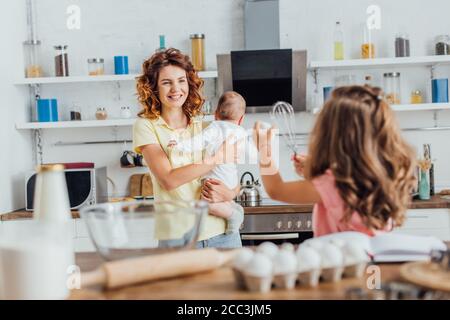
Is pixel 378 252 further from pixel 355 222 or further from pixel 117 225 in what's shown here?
pixel 117 225

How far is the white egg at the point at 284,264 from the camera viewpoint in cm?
94

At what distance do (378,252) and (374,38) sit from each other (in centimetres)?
281

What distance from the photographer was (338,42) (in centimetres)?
355

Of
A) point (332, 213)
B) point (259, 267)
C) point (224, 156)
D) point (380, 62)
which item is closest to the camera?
point (259, 267)

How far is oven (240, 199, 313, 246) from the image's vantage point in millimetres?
3092

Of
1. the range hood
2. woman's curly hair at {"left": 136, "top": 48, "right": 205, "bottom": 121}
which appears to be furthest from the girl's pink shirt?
the range hood

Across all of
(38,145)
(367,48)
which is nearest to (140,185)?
(38,145)

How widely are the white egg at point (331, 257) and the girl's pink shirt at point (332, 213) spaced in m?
0.21

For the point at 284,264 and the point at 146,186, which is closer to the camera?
the point at 284,264

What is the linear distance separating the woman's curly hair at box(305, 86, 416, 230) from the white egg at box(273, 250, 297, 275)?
26cm

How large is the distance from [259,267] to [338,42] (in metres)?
2.83

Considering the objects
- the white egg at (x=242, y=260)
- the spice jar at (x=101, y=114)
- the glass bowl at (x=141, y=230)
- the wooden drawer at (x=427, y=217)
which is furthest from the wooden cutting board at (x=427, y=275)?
the spice jar at (x=101, y=114)

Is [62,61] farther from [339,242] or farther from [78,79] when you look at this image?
[339,242]

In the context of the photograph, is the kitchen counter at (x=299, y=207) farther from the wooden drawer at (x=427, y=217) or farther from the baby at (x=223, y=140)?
the baby at (x=223, y=140)
